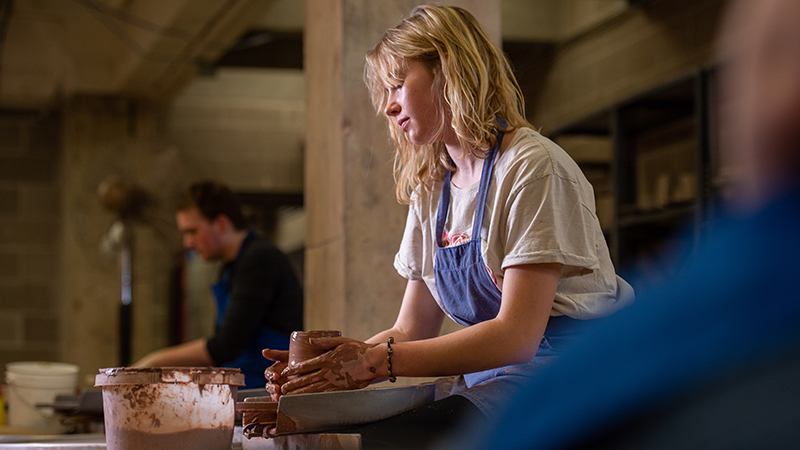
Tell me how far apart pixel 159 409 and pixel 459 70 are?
2.90ft

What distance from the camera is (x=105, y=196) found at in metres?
5.19

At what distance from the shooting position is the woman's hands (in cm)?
145

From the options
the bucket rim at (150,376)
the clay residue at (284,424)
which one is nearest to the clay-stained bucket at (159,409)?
the bucket rim at (150,376)

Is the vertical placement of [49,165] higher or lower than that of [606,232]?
higher

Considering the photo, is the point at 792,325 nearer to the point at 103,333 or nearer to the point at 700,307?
the point at 700,307

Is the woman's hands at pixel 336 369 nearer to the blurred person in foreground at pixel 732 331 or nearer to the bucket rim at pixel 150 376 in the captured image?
the bucket rim at pixel 150 376

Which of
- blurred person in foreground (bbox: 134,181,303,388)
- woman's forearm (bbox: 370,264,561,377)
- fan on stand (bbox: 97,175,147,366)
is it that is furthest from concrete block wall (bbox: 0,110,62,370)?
woman's forearm (bbox: 370,264,561,377)

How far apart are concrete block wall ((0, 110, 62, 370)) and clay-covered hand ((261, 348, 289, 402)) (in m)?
6.74

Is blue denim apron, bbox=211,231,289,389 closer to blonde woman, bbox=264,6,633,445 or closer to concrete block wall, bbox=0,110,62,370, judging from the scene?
blonde woman, bbox=264,6,633,445

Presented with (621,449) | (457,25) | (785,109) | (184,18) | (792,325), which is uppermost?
(184,18)

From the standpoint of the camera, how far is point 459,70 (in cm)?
170

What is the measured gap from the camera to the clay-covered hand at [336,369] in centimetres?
145

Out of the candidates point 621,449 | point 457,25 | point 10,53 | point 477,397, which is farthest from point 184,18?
point 621,449

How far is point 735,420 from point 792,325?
0.08 m
